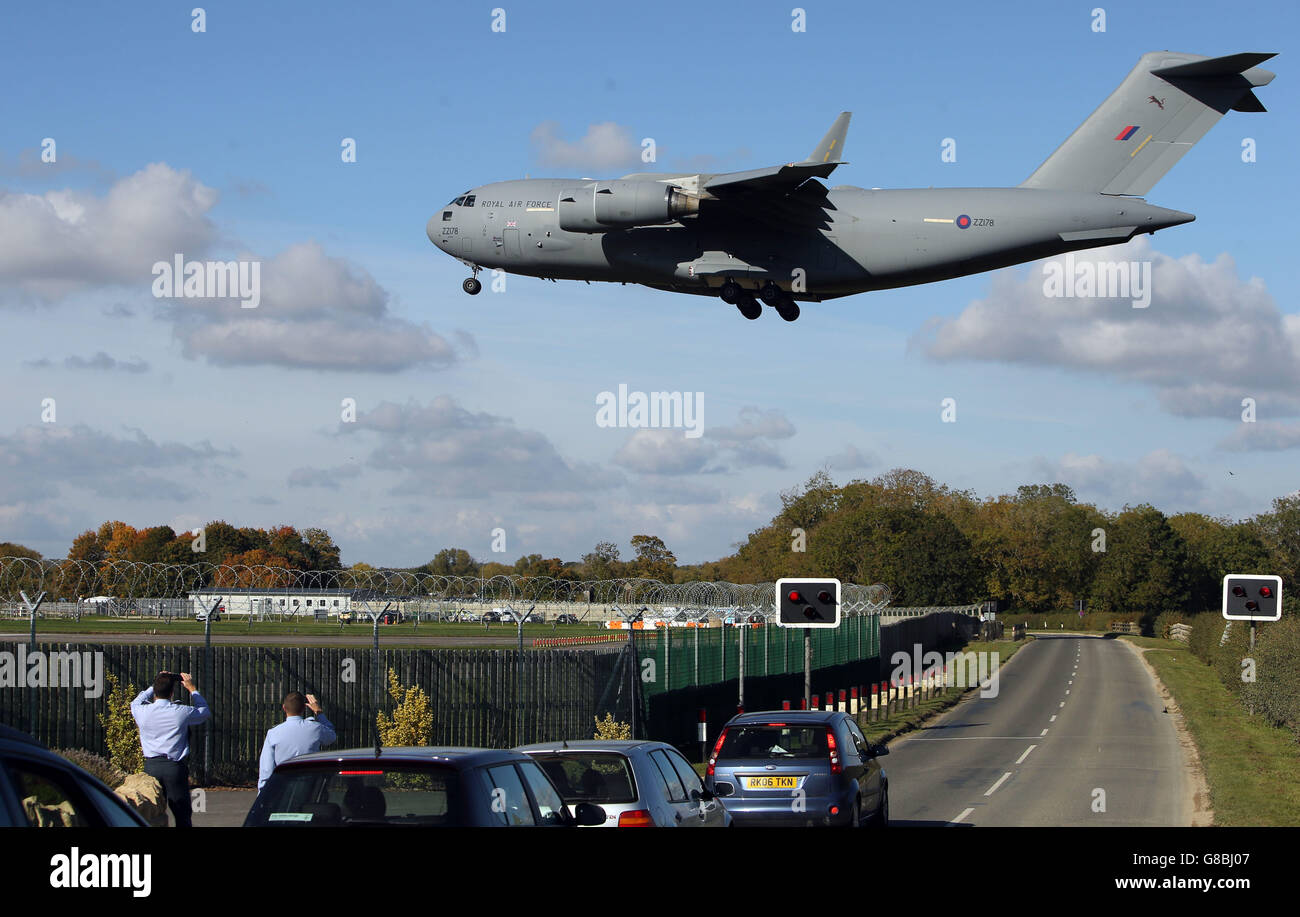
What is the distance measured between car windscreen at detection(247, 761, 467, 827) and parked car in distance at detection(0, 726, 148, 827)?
1.69m

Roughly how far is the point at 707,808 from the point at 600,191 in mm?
16939

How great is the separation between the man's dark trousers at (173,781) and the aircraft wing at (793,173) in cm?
1606

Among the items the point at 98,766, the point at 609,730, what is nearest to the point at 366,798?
the point at 98,766

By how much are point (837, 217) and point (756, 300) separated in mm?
2318

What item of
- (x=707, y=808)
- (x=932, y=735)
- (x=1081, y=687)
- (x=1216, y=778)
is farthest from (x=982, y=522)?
(x=707, y=808)

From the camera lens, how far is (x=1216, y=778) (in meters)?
23.8

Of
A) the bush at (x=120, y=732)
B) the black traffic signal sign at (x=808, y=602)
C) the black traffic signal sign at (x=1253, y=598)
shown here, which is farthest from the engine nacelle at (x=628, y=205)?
the bush at (x=120, y=732)

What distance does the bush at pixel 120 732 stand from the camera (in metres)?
19.0

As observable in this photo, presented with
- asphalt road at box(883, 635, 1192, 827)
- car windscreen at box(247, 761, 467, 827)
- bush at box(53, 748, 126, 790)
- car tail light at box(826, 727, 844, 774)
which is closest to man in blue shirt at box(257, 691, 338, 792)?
car windscreen at box(247, 761, 467, 827)

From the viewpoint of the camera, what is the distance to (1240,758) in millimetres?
27297

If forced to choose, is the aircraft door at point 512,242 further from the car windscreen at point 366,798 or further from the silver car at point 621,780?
the car windscreen at point 366,798

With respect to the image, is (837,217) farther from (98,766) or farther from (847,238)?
(98,766)

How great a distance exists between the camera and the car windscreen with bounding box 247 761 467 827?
7.22m
